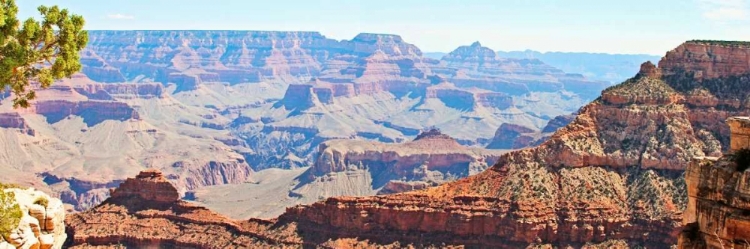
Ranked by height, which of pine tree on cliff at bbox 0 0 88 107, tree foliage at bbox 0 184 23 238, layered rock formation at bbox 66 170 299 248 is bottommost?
layered rock formation at bbox 66 170 299 248

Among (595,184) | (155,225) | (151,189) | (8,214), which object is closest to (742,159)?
(8,214)

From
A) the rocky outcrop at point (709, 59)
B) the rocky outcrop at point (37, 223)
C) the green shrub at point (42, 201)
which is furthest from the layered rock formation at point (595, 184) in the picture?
the green shrub at point (42, 201)

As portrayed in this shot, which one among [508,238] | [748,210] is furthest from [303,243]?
[748,210]

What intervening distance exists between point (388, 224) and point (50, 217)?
55.1 m

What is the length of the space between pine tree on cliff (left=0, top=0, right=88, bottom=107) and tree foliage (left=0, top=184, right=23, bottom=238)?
25.6 feet

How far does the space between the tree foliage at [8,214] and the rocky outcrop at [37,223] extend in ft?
0.95

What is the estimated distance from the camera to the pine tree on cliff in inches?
1436

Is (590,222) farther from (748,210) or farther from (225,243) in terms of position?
(748,210)

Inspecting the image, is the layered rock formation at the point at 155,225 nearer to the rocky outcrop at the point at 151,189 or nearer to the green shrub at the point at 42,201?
the rocky outcrop at the point at 151,189

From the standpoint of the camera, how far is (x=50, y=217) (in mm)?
32875

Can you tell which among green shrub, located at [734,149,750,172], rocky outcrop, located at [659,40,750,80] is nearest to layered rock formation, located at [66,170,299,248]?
rocky outcrop, located at [659,40,750,80]

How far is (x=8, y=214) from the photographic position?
97.4ft

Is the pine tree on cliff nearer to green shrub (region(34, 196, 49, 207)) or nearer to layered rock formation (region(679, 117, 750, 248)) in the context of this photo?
green shrub (region(34, 196, 49, 207))

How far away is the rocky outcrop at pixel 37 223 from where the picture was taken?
30.4m
